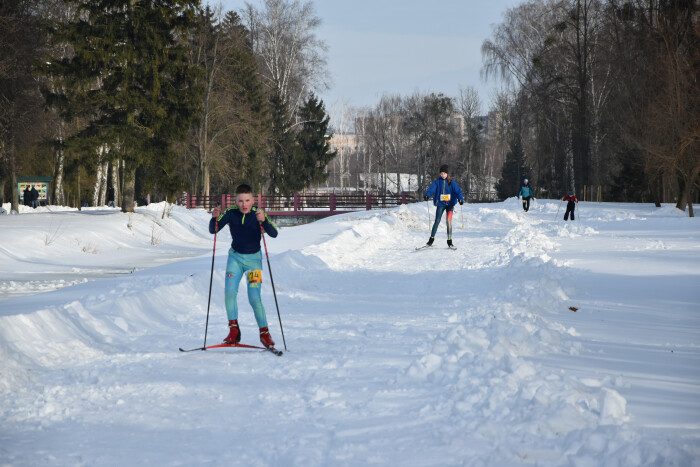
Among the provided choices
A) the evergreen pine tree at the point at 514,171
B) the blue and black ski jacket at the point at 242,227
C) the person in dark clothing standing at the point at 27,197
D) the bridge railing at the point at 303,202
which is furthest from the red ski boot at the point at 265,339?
the evergreen pine tree at the point at 514,171

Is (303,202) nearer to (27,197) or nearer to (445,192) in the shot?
(27,197)

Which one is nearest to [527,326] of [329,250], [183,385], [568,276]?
[183,385]

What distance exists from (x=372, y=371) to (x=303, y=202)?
131 feet

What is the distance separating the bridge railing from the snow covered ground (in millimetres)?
30908

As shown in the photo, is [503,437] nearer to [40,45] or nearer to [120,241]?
[120,241]

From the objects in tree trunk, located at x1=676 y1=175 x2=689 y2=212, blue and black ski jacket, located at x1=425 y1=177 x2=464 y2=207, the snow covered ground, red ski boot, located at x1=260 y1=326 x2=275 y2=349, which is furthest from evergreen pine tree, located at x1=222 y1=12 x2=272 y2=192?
red ski boot, located at x1=260 y1=326 x2=275 y2=349

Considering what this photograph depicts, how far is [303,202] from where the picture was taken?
4525 centimetres

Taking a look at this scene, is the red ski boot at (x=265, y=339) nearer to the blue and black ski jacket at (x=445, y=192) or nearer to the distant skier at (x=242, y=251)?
the distant skier at (x=242, y=251)

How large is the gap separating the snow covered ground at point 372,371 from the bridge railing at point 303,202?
30.9 meters

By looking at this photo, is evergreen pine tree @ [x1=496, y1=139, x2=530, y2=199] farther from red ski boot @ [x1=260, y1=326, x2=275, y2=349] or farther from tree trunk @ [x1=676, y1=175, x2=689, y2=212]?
red ski boot @ [x1=260, y1=326, x2=275, y2=349]

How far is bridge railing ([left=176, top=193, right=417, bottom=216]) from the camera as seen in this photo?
43.3 metres

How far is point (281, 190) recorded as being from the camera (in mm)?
54531

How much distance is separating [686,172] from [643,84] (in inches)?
213

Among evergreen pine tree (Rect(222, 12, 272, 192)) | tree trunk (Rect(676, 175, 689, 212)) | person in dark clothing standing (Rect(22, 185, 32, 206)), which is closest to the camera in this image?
tree trunk (Rect(676, 175, 689, 212))
